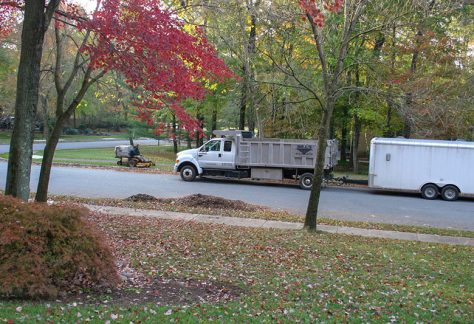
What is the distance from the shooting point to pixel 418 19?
1084 cm

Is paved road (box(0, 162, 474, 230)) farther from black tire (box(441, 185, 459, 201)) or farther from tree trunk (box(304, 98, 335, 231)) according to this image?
tree trunk (box(304, 98, 335, 231))

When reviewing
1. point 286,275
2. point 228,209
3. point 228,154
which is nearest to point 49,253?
point 286,275

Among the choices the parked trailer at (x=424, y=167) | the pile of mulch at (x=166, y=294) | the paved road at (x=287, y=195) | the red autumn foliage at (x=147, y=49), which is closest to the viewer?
the pile of mulch at (x=166, y=294)

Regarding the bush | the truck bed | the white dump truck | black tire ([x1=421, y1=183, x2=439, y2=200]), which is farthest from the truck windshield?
the bush

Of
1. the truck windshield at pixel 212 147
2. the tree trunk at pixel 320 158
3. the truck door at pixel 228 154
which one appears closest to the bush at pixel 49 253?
the tree trunk at pixel 320 158

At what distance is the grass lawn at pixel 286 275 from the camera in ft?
16.3

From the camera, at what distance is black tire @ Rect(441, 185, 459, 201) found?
20938 mm

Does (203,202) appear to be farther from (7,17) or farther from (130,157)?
(130,157)

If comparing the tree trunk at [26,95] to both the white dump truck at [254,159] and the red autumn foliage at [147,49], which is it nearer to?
the red autumn foliage at [147,49]

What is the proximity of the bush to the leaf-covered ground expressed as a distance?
829 centimetres

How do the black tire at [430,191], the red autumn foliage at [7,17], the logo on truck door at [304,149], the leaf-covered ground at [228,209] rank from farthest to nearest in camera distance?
the logo on truck door at [304,149]
the black tire at [430,191]
the leaf-covered ground at [228,209]
the red autumn foliage at [7,17]

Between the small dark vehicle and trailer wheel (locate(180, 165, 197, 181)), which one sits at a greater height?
the small dark vehicle

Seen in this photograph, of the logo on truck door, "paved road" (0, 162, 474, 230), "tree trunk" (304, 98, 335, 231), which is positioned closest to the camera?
"tree trunk" (304, 98, 335, 231)

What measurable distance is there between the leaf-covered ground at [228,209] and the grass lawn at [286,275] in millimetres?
2107
